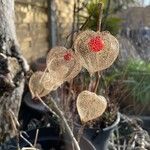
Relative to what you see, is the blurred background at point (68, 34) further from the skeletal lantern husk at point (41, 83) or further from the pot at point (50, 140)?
the skeletal lantern husk at point (41, 83)

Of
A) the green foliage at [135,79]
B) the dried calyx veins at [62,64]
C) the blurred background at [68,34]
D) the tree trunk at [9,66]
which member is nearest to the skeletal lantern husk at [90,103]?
the dried calyx veins at [62,64]

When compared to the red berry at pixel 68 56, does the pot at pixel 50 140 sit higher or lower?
lower

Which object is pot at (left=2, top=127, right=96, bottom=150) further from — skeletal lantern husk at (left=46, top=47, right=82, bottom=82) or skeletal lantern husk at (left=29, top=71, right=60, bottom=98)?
skeletal lantern husk at (left=46, top=47, right=82, bottom=82)

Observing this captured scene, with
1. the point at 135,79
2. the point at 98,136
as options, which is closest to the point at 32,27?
the point at 135,79

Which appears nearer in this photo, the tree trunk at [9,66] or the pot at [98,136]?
the tree trunk at [9,66]

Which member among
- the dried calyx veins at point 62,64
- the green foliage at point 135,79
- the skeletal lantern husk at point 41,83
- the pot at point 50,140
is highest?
the dried calyx veins at point 62,64

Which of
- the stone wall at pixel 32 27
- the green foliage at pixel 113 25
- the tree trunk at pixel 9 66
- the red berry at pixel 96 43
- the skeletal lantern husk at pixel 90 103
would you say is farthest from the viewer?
the green foliage at pixel 113 25

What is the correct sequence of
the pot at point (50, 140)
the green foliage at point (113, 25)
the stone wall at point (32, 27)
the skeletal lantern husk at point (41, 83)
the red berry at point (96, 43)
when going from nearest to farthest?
the red berry at point (96, 43) → the skeletal lantern husk at point (41, 83) → the pot at point (50, 140) → the stone wall at point (32, 27) → the green foliage at point (113, 25)

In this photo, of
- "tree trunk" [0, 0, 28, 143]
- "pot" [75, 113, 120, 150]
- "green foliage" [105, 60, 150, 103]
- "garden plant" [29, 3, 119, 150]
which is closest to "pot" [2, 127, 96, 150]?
"tree trunk" [0, 0, 28, 143]
